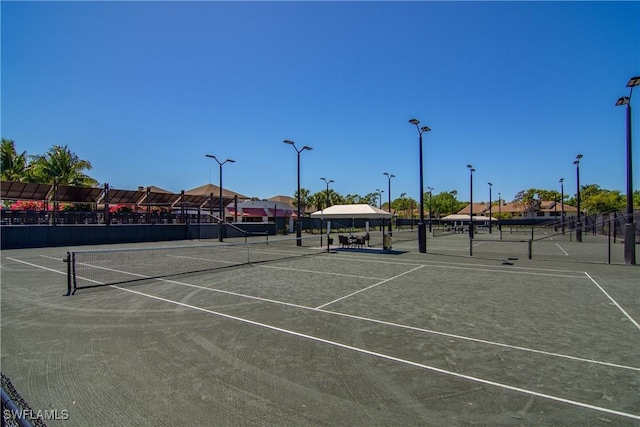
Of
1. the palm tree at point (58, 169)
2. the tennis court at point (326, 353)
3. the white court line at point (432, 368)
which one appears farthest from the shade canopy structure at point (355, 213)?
the palm tree at point (58, 169)

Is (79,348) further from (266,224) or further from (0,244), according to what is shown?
(266,224)

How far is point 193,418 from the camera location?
12.6 ft

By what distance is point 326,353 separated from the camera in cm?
570

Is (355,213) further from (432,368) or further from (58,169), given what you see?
(58,169)

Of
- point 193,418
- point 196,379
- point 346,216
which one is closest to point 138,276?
point 196,379

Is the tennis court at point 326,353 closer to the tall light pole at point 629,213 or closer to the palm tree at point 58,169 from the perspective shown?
the tall light pole at point 629,213

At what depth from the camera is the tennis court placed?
404 cm

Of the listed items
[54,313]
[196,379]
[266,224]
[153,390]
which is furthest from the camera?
[266,224]

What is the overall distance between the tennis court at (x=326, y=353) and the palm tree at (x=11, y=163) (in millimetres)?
47823

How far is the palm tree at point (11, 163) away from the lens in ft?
151

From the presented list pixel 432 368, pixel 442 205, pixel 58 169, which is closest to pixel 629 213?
pixel 432 368

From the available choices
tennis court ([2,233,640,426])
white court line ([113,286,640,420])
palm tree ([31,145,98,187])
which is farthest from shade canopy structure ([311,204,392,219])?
palm tree ([31,145,98,187])

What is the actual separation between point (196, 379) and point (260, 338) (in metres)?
1.73

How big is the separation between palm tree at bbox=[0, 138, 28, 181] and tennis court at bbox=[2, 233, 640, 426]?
4782 centimetres
